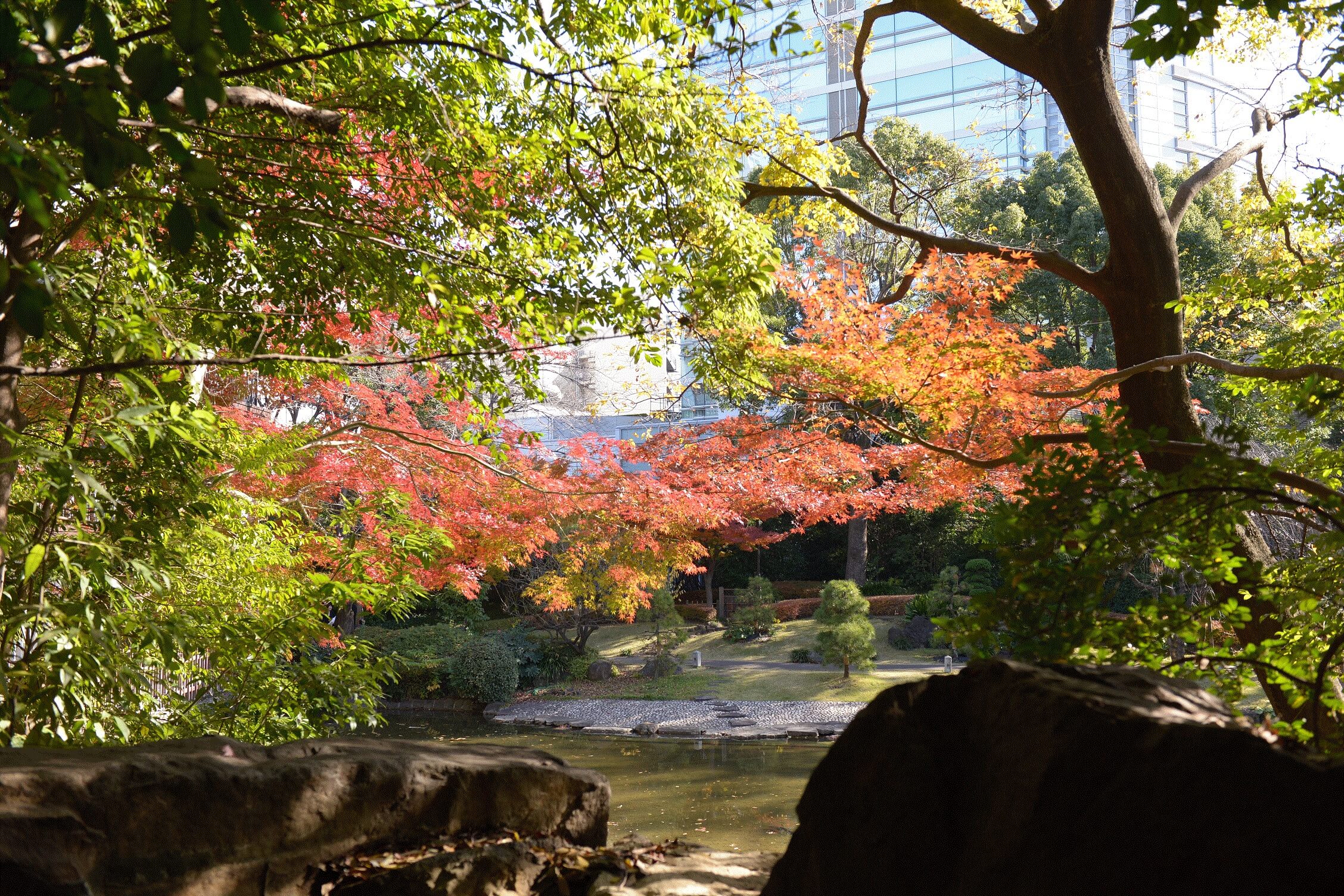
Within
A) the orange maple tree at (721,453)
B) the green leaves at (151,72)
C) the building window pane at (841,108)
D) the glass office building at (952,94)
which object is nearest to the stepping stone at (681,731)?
the orange maple tree at (721,453)

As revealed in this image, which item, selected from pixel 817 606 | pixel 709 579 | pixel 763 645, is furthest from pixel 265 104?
pixel 709 579

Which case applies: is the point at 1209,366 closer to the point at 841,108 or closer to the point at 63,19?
the point at 63,19

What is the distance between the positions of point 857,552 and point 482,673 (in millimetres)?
8299

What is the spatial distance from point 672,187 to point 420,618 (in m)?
14.1

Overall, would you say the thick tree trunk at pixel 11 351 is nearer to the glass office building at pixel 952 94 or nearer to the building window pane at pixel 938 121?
the glass office building at pixel 952 94

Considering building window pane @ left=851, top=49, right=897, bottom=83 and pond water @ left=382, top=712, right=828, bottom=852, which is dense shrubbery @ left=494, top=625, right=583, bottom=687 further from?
building window pane @ left=851, top=49, right=897, bottom=83

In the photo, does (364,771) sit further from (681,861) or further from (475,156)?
(475,156)

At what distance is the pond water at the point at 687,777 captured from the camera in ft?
22.6

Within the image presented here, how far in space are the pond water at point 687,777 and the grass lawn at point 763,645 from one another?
16.1 ft

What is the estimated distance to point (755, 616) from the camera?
16891 mm

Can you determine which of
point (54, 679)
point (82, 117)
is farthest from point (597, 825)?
point (82, 117)

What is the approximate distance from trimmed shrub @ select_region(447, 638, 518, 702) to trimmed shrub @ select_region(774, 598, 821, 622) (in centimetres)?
670

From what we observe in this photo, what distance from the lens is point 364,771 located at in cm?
272

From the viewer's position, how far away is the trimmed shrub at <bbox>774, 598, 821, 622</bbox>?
18.8 m
